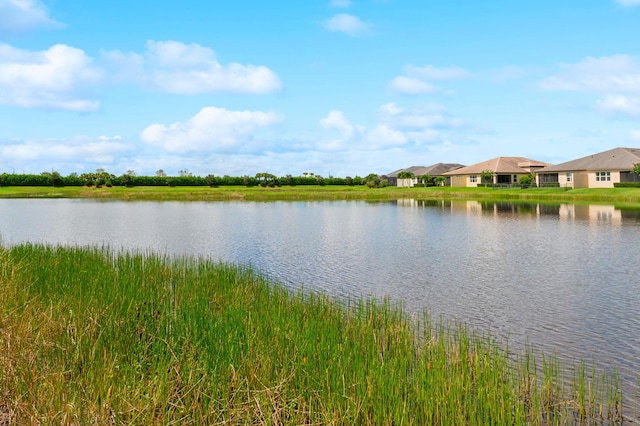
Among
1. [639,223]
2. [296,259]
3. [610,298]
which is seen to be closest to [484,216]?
[639,223]

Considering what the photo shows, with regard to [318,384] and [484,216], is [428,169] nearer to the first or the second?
[484,216]

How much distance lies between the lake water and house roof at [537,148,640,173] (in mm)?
30977

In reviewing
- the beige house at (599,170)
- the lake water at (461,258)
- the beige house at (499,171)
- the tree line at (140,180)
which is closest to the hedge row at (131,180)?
the tree line at (140,180)

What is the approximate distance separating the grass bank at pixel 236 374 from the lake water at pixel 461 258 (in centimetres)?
303

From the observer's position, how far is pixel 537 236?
30641mm

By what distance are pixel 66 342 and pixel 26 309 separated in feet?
5.75

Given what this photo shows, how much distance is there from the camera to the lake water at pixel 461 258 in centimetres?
1271

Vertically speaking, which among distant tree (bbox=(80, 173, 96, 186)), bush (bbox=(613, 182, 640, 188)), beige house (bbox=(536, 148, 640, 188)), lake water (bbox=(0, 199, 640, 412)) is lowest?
lake water (bbox=(0, 199, 640, 412))

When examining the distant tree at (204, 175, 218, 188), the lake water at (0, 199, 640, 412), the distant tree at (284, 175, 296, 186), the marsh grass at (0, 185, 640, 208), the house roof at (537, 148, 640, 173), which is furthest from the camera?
the distant tree at (284, 175, 296, 186)

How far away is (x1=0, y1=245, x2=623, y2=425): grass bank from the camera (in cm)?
592

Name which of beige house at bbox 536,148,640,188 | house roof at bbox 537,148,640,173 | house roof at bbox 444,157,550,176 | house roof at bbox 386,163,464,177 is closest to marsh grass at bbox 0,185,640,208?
beige house at bbox 536,148,640,188

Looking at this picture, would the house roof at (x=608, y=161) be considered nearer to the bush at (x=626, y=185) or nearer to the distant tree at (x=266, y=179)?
the bush at (x=626, y=185)

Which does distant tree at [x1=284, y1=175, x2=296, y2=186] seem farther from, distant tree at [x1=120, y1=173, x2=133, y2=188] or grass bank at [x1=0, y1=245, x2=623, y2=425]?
grass bank at [x1=0, y1=245, x2=623, y2=425]

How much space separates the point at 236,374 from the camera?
6.64 meters
